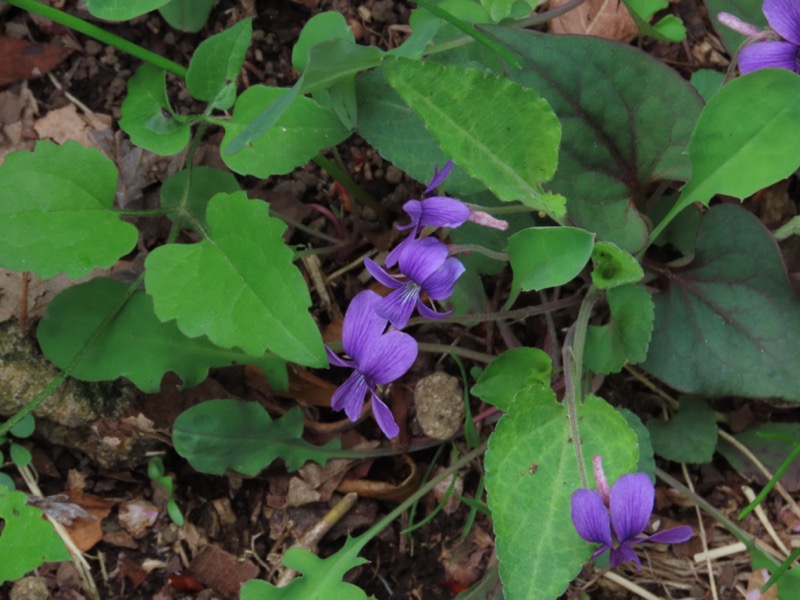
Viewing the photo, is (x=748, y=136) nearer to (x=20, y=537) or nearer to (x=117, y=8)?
(x=117, y=8)

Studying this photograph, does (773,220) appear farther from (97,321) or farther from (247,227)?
(97,321)

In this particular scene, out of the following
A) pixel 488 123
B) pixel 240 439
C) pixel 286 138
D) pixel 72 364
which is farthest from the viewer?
pixel 240 439

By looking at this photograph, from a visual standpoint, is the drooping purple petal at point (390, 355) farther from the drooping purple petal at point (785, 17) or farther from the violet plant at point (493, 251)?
the drooping purple petal at point (785, 17)

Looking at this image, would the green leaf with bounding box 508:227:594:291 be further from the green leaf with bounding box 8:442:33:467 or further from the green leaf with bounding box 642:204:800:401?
the green leaf with bounding box 8:442:33:467

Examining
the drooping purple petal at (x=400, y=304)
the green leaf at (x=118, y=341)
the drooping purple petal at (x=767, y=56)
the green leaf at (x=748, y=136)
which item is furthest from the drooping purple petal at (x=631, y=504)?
the green leaf at (x=118, y=341)

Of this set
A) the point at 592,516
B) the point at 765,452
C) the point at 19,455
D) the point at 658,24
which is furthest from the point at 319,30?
the point at 765,452

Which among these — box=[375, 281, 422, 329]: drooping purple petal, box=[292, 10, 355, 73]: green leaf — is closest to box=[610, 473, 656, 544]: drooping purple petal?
box=[375, 281, 422, 329]: drooping purple petal
